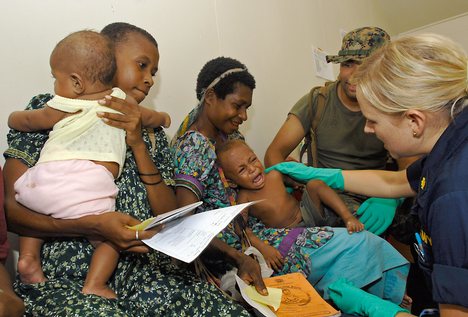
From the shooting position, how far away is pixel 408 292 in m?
1.94

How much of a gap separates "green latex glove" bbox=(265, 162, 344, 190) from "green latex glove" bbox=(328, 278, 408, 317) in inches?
19.4

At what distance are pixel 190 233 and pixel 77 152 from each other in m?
0.42

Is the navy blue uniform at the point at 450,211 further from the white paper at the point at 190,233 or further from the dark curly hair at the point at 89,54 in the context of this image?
the dark curly hair at the point at 89,54

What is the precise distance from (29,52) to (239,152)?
2.96 feet

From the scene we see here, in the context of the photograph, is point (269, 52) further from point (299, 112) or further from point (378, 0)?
point (378, 0)

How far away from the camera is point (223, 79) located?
5.85ft

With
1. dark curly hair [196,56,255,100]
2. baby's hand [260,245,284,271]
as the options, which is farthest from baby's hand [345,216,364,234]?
dark curly hair [196,56,255,100]

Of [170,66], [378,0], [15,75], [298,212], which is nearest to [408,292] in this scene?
[298,212]

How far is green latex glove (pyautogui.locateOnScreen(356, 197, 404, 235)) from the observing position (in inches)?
72.8

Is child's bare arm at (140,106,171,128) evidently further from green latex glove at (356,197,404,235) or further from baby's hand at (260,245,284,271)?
green latex glove at (356,197,404,235)

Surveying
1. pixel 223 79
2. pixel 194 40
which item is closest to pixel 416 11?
pixel 194 40

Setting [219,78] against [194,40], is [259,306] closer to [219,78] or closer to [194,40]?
[219,78]

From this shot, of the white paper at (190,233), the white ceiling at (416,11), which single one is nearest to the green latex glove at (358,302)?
the white paper at (190,233)

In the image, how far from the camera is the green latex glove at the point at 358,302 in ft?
4.47
